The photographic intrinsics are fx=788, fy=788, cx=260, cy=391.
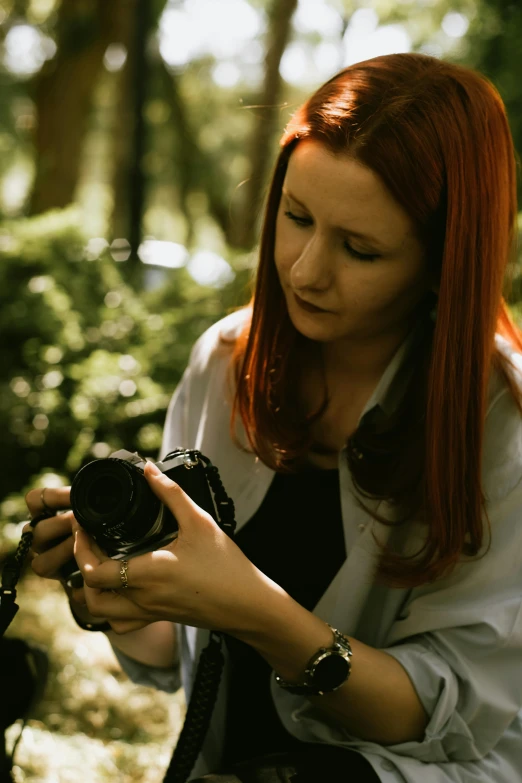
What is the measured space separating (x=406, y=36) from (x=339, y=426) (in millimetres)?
4628

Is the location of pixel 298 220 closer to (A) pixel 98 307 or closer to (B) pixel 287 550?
(B) pixel 287 550

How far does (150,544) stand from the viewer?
1.20 metres

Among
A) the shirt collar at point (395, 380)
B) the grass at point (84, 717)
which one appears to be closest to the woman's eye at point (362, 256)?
the shirt collar at point (395, 380)

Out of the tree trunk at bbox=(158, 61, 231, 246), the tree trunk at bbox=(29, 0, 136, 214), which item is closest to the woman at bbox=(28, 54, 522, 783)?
the tree trunk at bbox=(29, 0, 136, 214)

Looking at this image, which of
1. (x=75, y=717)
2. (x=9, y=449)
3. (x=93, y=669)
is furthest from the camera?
(x=9, y=449)

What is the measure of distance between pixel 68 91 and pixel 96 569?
18.3 ft

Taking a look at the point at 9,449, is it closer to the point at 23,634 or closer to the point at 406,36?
the point at 23,634

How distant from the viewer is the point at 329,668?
4.23 feet

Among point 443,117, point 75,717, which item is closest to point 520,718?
point 443,117

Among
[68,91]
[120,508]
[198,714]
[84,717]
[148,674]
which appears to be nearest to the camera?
[120,508]

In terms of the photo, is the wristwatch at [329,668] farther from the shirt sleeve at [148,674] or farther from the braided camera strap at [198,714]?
the shirt sleeve at [148,674]

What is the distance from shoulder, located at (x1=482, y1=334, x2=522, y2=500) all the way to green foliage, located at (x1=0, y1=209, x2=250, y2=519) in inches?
75.3

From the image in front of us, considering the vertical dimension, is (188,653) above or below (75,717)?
above

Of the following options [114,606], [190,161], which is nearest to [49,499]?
[114,606]
